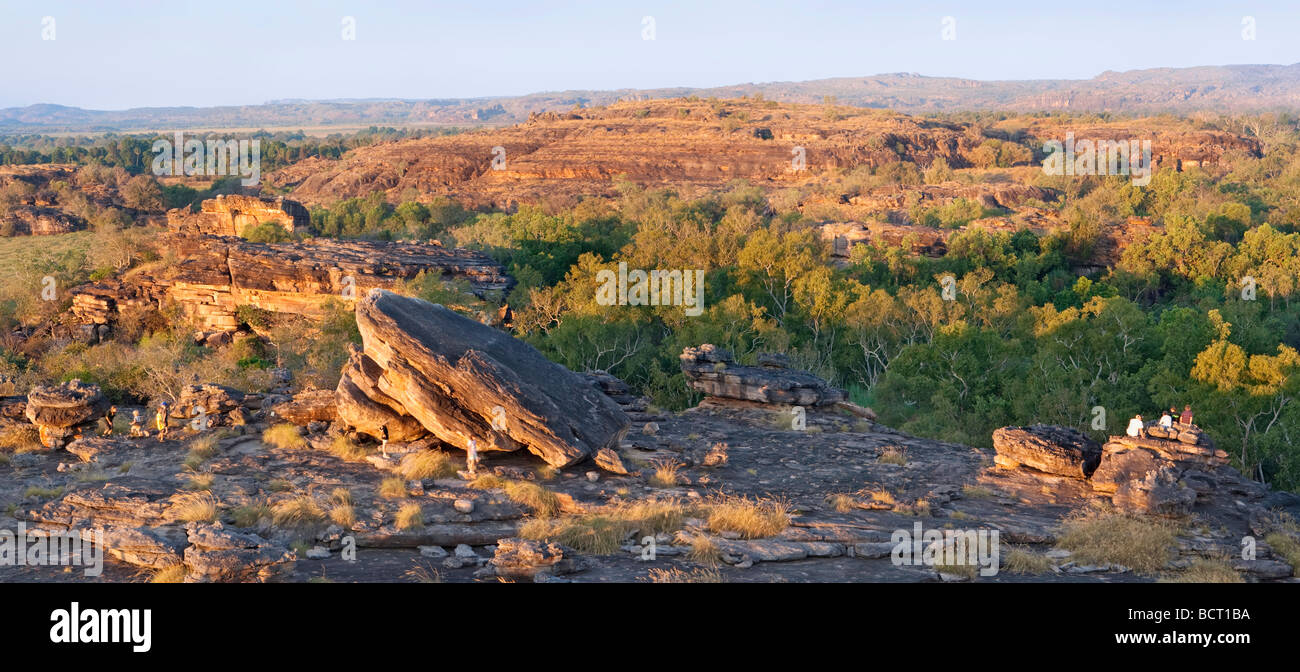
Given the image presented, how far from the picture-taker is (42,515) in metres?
10.8

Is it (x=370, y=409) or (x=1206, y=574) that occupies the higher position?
(x=370, y=409)

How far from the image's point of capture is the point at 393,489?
11.8 m

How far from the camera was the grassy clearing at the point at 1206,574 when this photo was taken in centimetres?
940

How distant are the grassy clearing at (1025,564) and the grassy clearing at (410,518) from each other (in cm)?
684

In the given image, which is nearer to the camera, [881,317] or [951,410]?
[951,410]

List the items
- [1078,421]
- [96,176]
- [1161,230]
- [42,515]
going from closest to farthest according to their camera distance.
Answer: [42,515], [1078,421], [1161,230], [96,176]

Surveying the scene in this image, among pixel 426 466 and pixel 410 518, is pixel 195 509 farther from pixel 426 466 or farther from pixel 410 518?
pixel 426 466

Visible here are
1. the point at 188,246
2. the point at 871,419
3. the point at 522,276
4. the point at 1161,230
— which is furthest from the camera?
the point at 1161,230

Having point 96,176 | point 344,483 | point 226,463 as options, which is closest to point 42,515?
point 226,463

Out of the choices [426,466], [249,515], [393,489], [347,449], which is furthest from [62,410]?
[393,489]

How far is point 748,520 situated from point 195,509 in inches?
263

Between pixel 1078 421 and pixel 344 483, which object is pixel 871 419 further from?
pixel 344 483

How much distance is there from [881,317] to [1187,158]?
72.9 meters

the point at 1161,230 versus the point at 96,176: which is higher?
the point at 96,176
